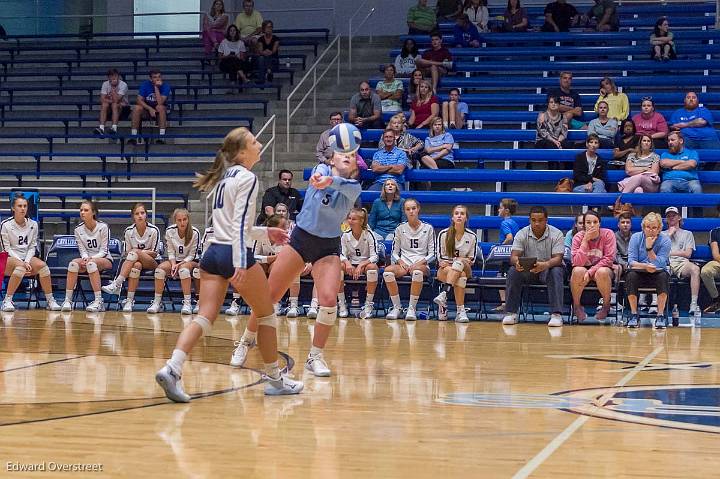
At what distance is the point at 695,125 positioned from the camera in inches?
642

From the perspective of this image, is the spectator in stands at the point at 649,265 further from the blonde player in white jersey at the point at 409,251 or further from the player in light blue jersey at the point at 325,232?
the player in light blue jersey at the point at 325,232

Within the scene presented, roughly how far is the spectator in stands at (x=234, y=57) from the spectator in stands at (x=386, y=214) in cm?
684

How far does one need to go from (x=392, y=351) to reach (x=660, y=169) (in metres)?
7.22

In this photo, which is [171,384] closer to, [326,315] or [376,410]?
[376,410]

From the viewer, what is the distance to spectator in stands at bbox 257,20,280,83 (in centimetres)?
2053

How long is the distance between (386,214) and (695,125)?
5.30m

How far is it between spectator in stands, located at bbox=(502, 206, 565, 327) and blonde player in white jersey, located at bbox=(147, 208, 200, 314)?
4.38 meters

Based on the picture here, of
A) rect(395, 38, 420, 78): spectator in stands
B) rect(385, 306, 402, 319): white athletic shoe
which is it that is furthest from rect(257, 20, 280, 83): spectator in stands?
rect(385, 306, 402, 319): white athletic shoe

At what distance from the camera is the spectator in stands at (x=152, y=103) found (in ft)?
63.5

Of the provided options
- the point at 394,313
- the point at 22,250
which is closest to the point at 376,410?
the point at 394,313

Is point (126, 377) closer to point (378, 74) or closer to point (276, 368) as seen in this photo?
point (276, 368)

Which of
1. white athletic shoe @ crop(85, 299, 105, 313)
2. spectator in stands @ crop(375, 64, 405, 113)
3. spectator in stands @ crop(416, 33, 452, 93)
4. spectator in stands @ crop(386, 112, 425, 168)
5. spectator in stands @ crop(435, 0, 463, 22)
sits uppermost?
spectator in stands @ crop(435, 0, 463, 22)

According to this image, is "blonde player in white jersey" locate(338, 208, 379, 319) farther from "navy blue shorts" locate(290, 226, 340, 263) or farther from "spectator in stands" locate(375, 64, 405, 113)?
"navy blue shorts" locate(290, 226, 340, 263)

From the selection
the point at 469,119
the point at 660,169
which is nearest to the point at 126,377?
the point at 660,169
